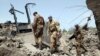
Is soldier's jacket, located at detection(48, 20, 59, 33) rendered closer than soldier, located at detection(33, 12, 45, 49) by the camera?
No

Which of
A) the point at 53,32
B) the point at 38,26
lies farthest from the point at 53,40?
the point at 38,26

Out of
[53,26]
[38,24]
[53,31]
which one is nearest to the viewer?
[38,24]

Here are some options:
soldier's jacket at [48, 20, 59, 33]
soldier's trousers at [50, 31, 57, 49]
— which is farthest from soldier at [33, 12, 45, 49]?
soldier's trousers at [50, 31, 57, 49]

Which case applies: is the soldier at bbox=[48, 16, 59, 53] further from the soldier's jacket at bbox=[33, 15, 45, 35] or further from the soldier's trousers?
the soldier's jacket at bbox=[33, 15, 45, 35]

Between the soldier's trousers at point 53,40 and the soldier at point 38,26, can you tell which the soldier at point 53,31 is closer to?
the soldier's trousers at point 53,40

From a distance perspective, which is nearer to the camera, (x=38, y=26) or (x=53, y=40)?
(x=38, y=26)

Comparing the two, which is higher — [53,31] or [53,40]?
[53,31]

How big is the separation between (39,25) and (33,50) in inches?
55.2

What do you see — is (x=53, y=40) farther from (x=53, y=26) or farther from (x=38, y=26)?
(x=38, y=26)

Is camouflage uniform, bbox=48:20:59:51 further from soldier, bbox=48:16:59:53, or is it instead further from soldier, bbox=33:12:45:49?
soldier, bbox=33:12:45:49

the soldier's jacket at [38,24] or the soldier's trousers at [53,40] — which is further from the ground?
the soldier's jacket at [38,24]

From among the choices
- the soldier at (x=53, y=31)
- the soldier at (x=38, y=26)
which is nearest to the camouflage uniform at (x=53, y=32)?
the soldier at (x=53, y=31)

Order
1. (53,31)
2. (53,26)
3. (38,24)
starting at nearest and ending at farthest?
(38,24), (53,26), (53,31)

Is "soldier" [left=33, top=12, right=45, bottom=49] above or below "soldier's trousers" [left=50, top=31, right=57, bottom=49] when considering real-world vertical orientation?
above
